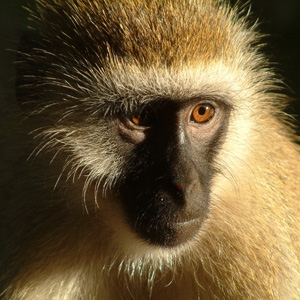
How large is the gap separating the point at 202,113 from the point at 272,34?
3.98 ft

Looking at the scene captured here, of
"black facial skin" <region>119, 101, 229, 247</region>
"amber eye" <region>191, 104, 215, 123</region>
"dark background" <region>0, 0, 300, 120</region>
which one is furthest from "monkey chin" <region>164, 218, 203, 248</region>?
"dark background" <region>0, 0, 300, 120</region>

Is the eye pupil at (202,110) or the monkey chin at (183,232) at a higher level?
the eye pupil at (202,110)

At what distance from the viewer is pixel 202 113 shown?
2.49m

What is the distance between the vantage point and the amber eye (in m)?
2.47

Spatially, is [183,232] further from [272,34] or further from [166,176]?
[272,34]

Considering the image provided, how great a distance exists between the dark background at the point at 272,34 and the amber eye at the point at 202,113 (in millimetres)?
610

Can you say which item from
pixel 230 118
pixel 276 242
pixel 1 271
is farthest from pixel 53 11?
pixel 276 242

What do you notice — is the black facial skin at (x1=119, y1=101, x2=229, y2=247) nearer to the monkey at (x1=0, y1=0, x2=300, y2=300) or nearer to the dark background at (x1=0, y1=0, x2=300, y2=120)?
the monkey at (x1=0, y1=0, x2=300, y2=300)

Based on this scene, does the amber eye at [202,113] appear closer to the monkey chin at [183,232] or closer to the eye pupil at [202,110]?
the eye pupil at [202,110]

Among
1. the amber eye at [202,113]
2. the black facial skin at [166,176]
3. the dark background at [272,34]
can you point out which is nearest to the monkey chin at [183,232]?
the black facial skin at [166,176]

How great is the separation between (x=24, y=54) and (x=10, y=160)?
1.47 ft

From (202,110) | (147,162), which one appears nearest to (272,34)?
(202,110)

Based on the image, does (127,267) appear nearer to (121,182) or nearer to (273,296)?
(121,182)

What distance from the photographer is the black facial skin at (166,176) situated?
227 centimetres
